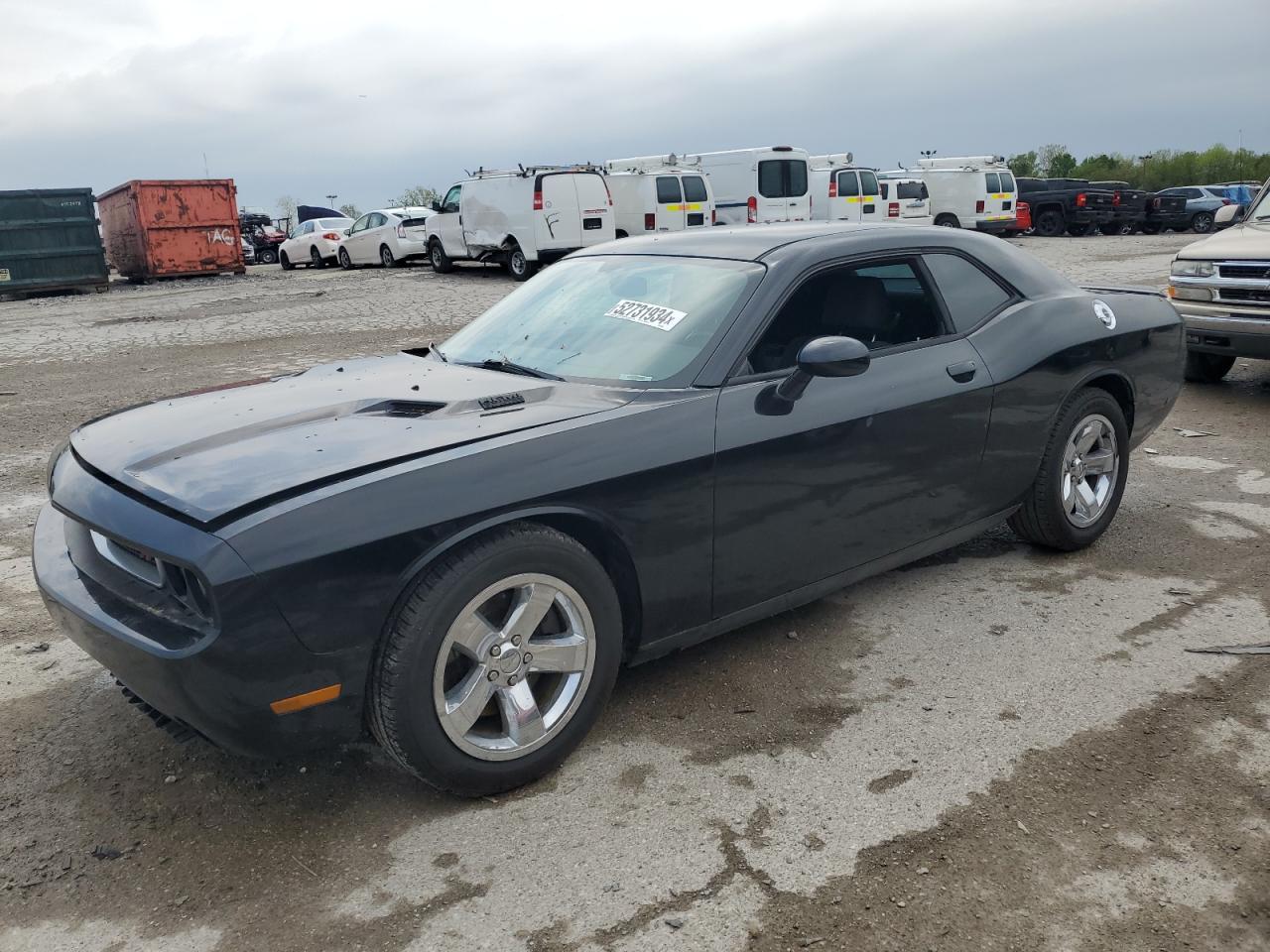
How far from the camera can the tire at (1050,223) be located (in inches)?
1260

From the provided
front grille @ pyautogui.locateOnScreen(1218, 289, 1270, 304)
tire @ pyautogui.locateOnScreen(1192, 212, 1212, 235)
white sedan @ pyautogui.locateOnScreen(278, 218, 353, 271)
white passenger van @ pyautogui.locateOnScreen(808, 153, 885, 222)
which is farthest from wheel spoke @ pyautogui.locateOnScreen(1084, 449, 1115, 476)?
tire @ pyautogui.locateOnScreen(1192, 212, 1212, 235)

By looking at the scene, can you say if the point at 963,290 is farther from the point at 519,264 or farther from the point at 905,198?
the point at 905,198

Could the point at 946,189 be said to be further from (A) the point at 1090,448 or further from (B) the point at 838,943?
(B) the point at 838,943

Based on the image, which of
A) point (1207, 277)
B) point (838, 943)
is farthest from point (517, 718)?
point (1207, 277)

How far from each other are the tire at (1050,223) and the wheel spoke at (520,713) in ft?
109

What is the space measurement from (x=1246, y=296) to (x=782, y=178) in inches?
651

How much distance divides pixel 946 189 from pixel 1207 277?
2328 cm

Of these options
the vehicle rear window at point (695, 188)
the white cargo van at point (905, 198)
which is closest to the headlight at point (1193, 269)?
the vehicle rear window at point (695, 188)

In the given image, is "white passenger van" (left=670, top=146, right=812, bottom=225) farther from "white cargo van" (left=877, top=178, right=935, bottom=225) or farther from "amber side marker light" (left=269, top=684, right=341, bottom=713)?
"amber side marker light" (left=269, top=684, right=341, bottom=713)

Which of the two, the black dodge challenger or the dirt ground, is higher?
the black dodge challenger

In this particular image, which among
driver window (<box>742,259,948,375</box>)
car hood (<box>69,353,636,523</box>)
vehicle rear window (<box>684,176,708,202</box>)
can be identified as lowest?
car hood (<box>69,353,636,523</box>)

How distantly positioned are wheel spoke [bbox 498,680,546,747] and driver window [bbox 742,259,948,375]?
4.85 feet

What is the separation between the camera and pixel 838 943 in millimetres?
2322

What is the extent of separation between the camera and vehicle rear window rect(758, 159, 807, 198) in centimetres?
2303
